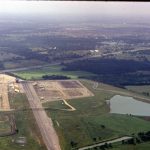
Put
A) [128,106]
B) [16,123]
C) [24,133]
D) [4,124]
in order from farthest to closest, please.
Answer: [128,106] < [16,123] < [4,124] < [24,133]

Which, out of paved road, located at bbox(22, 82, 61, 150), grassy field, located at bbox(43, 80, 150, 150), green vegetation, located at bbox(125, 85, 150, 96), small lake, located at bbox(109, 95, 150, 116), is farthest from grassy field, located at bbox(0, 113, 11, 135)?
green vegetation, located at bbox(125, 85, 150, 96)

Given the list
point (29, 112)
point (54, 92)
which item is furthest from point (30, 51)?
point (29, 112)

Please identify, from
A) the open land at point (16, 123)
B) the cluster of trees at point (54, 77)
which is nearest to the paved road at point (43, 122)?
the open land at point (16, 123)

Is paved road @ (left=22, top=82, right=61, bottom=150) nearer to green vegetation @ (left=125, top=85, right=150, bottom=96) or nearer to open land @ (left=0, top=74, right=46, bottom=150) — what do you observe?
open land @ (left=0, top=74, right=46, bottom=150)

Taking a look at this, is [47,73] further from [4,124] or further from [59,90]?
[4,124]

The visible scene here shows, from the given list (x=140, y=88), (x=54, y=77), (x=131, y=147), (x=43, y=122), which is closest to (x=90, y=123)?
(x=43, y=122)

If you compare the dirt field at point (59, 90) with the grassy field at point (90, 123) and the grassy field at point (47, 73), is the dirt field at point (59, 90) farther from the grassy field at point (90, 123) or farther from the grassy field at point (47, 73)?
the grassy field at point (47, 73)

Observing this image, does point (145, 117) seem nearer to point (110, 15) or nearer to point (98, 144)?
point (98, 144)
